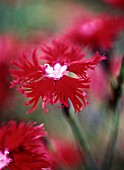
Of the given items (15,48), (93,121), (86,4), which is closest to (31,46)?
(15,48)

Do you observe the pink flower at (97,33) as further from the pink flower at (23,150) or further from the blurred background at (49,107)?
the pink flower at (23,150)

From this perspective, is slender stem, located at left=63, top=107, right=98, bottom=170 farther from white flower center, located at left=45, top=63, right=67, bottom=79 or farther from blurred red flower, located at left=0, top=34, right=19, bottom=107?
blurred red flower, located at left=0, top=34, right=19, bottom=107

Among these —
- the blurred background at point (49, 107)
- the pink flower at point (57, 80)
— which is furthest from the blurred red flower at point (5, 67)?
the pink flower at point (57, 80)

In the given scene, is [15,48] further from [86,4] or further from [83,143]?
[86,4]

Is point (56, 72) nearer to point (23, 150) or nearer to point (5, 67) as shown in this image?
point (23, 150)

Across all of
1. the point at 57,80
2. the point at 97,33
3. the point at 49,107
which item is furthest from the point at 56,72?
the point at 49,107

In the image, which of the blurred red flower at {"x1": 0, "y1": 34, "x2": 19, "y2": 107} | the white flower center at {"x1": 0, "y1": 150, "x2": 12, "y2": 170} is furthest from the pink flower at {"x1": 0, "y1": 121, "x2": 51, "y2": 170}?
the blurred red flower at {"x1": 0, "y1": 34, "x2": 19, "y2": 107}
